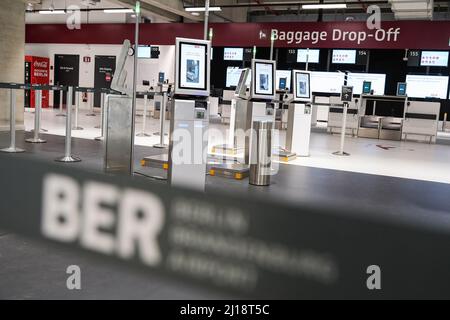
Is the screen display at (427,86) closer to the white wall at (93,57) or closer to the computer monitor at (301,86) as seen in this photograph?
the computer monitor at (301,86)

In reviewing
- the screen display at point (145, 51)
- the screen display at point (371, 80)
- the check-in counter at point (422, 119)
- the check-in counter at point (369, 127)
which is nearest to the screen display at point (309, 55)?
the screen display at point (371, 80)

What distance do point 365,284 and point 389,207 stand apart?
11.8ft

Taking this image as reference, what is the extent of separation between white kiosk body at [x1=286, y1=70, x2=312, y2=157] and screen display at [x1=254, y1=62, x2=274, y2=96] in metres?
1.55

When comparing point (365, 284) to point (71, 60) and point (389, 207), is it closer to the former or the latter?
point (389, 207)

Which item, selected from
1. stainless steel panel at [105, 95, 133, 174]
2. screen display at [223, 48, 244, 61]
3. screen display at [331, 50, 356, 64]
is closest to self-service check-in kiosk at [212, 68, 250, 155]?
stainless steel panel at [105, 95, 133, 174]

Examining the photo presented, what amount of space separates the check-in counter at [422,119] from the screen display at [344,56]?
3.66 metres

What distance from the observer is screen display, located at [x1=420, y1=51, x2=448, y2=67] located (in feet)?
46.8

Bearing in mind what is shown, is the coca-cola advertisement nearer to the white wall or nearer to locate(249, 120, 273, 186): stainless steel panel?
the white wall

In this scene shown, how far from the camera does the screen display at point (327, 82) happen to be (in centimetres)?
1583

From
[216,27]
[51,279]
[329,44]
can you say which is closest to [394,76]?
[329,44]

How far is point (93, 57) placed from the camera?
59.8 feet

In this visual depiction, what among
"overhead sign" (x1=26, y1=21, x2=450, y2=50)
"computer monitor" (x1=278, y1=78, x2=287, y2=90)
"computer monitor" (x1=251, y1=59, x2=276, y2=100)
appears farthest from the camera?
"computer monitor" (x1=278, y1=78, x2=287, y2=90)

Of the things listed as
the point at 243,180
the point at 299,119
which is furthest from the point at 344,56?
the point at 243,180

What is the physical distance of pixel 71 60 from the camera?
18.7m
